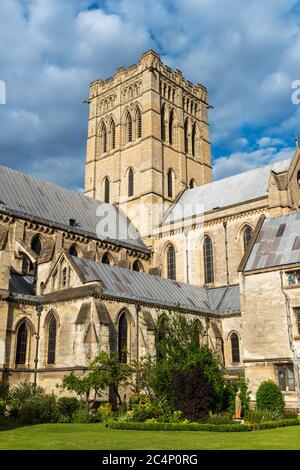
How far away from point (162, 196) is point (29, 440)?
39112mm

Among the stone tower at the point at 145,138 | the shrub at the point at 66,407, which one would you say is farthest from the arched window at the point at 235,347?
the stone tower at the point at 145,138

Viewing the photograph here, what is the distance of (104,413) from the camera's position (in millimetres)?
25531

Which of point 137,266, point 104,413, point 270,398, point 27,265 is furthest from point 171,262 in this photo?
point 104,413

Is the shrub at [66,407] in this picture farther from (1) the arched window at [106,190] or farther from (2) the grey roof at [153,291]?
(1) the arched window at [106,190]

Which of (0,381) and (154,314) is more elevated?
(154,314)

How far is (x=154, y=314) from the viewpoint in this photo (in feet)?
110

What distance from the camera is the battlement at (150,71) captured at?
58.4m

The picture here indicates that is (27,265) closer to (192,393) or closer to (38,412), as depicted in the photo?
(38,412)

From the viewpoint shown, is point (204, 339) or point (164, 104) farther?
point (164, 104)

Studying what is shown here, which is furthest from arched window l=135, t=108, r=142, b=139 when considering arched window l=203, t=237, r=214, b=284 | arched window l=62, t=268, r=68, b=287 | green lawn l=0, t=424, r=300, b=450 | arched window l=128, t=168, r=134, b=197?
green lawn l=0, t=424, r=300, b=450

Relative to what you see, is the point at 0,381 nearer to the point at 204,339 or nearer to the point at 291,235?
the point at 204,339

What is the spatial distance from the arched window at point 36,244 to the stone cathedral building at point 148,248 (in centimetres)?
13

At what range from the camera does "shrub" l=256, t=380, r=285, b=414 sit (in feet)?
84.3

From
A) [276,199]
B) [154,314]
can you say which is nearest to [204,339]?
[154,314]
